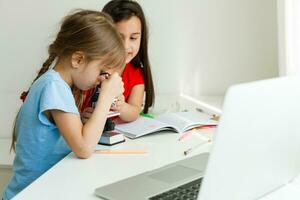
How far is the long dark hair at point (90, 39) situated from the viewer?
1168mm

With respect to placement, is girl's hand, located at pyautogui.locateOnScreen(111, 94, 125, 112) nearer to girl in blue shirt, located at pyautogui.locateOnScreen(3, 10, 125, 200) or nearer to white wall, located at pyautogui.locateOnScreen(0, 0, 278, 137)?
girl in blue shirt, located at pyautogui.locateOnScreen(3, 10, 125, 200)

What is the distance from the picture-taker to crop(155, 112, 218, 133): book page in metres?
1.39

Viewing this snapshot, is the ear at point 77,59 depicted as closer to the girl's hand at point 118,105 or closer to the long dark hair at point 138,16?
the girl's hand at point 118,105

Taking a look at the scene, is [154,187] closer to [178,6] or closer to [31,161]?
[31,161]

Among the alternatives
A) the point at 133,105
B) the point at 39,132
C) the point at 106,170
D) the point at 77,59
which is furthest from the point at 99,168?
the point at 133,105

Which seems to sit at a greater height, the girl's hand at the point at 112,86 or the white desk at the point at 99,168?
the girl's hand at the point at 112,86

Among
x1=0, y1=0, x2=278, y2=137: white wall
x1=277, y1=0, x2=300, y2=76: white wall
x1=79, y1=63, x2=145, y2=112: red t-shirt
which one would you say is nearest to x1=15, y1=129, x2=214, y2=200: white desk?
x1=79, y1=63, x2=145, y2=112: red t-shirt

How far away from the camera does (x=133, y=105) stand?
165cm

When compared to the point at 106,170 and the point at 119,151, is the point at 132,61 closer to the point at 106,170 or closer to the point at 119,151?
the point at 119,151

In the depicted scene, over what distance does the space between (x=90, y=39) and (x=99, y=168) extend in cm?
39

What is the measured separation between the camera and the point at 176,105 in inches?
75.2

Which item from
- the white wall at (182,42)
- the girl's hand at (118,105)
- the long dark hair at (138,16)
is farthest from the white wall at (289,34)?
the girl's hand at (118,105)

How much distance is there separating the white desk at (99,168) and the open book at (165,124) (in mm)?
47

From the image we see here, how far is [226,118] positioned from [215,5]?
1600 millimetres
